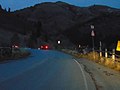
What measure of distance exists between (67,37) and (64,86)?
5563 inches

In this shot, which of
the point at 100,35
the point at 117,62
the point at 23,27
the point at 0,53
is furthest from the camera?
the point at 23,27

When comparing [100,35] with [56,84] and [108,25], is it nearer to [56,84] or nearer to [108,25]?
[108,25]

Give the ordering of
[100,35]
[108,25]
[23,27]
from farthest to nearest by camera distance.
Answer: [23,27], [108,25], [100,35]

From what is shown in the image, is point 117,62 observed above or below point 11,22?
below

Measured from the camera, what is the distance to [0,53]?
36062 mm

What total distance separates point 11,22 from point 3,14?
6032 mm

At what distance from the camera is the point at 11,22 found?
6801 inches

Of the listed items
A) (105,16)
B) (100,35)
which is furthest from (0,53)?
(105,16)

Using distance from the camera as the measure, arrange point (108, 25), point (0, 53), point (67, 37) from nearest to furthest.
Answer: point (0, 53)
point (108, 25)
point (67, 37)

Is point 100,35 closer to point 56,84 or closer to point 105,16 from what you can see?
point 105,16

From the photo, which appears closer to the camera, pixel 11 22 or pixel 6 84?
pixel 6 84

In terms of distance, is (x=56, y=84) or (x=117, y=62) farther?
(x=117, y=62)

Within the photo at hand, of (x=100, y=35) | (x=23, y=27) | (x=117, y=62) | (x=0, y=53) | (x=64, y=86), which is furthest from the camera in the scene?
(x=23, y=27)

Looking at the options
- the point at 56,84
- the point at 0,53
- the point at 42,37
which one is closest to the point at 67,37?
the point at 42,37
